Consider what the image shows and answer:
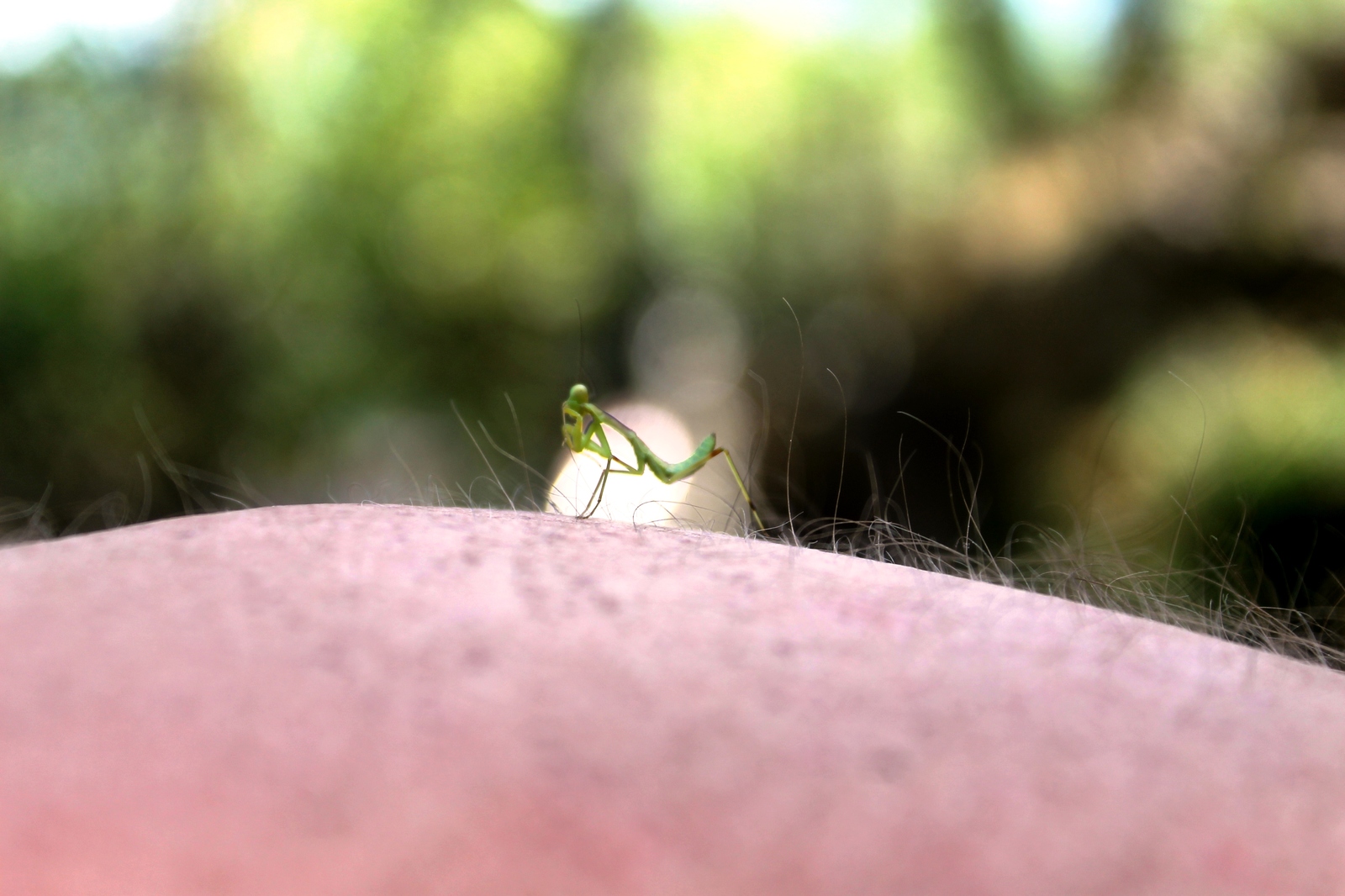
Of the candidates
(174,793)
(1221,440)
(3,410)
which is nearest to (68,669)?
(174,793)

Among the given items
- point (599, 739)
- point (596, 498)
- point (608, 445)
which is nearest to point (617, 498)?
point (608, 445)

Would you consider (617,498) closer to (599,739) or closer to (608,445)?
(608,445)

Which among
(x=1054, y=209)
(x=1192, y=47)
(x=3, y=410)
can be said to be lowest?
(x=3, y=410)

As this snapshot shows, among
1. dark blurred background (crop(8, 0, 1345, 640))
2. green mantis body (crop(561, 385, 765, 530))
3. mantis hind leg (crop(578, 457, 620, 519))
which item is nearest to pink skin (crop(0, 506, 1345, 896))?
mantis hind leg (crop(578, 457, 620, 519))

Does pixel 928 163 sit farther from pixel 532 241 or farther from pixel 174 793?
pixel 174 793

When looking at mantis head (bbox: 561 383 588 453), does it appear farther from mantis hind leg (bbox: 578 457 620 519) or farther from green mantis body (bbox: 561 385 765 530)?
mantis hind leg (bbox: 578 457 620 519)

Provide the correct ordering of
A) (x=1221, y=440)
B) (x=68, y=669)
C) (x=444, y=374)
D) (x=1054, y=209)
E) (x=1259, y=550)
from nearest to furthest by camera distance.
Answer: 1. (x=68, y=669)
2. (x=1259, y=550)
3. (x=1221, y=440)
4. (x=1054, y=209)
5. (x=444, y=374)
